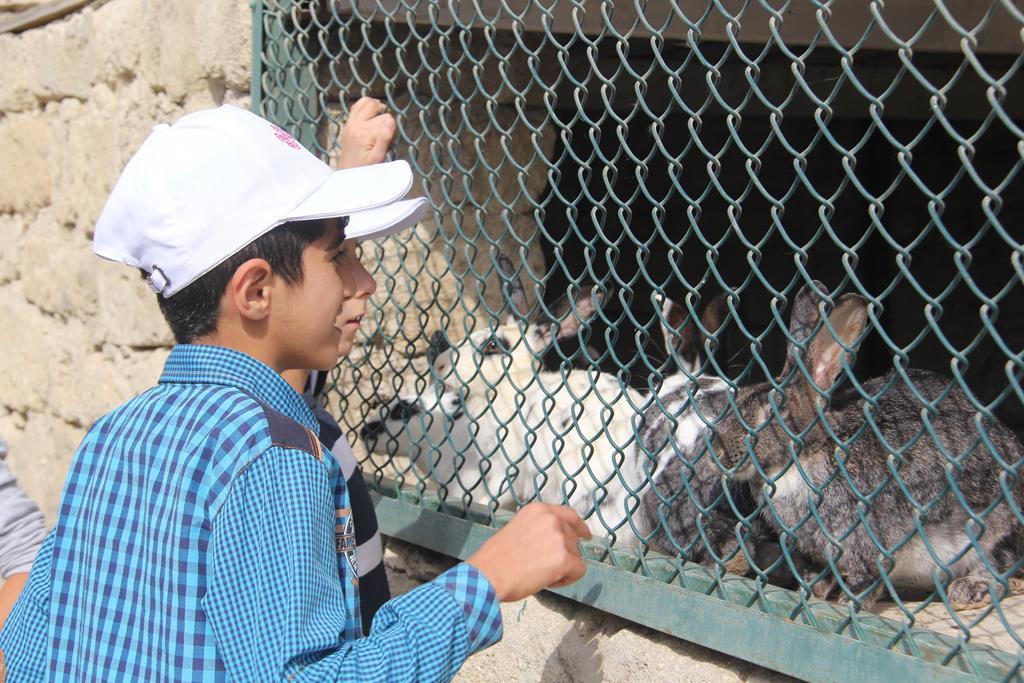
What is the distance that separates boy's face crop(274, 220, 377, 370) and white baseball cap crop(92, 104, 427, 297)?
0.08 m

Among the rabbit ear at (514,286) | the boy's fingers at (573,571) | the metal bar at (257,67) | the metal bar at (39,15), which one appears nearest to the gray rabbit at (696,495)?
the rabbit ear at (514,286)

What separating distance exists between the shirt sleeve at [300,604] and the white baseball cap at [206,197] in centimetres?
40

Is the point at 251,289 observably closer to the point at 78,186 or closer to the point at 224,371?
the point at 224,371

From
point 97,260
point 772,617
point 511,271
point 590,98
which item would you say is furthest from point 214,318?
point 590,98

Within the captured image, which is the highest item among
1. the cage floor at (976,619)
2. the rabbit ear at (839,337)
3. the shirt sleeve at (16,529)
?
the rabbit ear at (839,337)

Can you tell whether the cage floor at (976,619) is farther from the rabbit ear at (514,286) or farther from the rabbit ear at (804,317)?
the rabbit ear at (514,286)

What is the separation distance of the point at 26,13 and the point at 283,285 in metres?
3.88

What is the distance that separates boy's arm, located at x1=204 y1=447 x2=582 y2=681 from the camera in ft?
4.83

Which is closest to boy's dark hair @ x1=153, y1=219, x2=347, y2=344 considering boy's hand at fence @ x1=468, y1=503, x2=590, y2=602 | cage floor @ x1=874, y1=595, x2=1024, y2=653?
boy's hand at fence @ x1=468, y1=503, x2=590, y2=602

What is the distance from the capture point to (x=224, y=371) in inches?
69.1

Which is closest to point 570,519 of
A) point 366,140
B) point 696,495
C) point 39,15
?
point 696,495

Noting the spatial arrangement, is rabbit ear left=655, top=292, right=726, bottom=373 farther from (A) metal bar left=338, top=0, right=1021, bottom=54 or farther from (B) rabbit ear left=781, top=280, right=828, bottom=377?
(A) metal bar left=338, top=0, right=1021, bottom=54

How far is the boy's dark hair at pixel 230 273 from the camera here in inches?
70.4

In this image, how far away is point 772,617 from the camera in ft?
7.54
